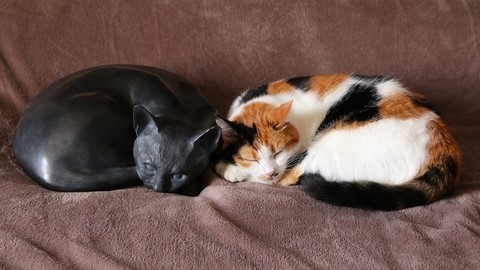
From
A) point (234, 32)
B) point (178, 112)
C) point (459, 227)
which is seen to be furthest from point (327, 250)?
point (234, 32)

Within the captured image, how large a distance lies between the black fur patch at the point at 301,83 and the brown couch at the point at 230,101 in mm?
110

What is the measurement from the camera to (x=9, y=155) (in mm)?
1261

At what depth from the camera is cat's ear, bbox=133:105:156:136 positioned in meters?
1.09

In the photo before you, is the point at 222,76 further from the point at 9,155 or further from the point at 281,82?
the point at 9,155

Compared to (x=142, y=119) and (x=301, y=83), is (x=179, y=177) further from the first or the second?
(x=301, y=83)

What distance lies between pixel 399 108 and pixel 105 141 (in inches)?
30.1

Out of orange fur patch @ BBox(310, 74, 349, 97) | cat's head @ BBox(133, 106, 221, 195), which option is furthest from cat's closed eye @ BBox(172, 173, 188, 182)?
orange fur patch @ BBox(310, 74, 349, 97)

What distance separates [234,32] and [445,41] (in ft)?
2.26

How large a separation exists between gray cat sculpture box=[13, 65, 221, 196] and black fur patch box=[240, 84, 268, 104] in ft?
0.73

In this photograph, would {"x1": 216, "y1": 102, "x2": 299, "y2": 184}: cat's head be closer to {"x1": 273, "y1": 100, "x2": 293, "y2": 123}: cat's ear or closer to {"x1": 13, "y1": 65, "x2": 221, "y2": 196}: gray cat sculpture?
{"x1": 273, "y1": 100, "x2": 293, "y2": 123}: cat's ear

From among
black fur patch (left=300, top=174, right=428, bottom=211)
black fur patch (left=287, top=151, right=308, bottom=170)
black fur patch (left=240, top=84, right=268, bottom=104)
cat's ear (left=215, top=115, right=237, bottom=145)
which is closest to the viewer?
black fur patch (left=300, top=174, right=428, bottom=211)

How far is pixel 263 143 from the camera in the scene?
125 centimetres

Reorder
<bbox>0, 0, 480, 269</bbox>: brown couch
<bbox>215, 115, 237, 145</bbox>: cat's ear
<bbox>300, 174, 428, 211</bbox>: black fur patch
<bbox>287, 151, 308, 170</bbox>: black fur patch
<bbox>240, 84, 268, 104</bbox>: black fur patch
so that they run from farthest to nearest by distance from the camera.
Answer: <bbox>240, 84, 268, 104</bbox>: black fur patch < <bbox>287, 151, 308, 170</bbox>: black fur patch < <bbox>215, 115, 237, 145</bbox>: cat's ear < <bbox>300, 174, 428, 211</bbox>: black fur patch < <bbox>0, 0, 480, 269</bbox>: brown couch

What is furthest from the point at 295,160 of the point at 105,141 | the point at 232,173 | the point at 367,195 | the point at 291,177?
the point at 105,141
